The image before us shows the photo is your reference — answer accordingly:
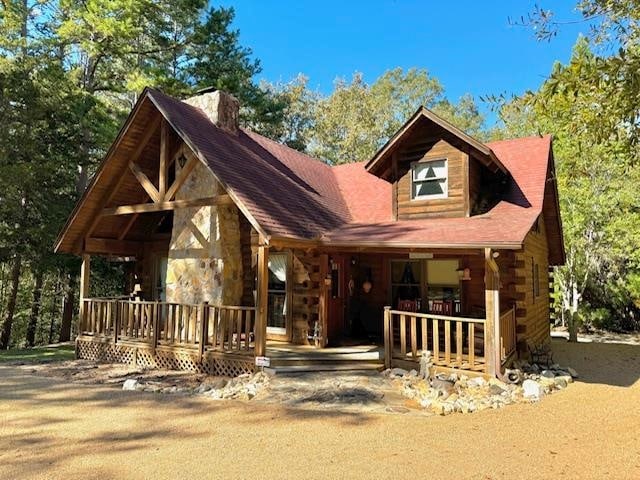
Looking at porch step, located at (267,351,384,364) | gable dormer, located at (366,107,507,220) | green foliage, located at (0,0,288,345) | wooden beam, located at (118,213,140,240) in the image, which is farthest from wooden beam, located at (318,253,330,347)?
green foliage, located at (0,0,288,345)

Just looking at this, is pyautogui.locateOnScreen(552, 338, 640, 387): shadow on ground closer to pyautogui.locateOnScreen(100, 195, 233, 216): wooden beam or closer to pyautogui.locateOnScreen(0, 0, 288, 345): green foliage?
pyautogui.locateOnScreen(100, 195, 233, 216): wooden beam

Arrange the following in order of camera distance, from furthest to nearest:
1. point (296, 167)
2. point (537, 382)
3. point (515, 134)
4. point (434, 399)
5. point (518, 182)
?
point (515, 134) → point (296, 167) → point (518, 182) → point (537, 382) → point (434, 399)

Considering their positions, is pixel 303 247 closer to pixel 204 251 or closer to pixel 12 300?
pixel 204 251

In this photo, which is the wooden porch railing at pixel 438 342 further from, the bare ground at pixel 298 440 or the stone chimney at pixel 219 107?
the stone chimney at pixel 219 107

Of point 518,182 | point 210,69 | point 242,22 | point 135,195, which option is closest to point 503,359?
point 518,182

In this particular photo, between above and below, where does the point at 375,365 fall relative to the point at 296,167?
below

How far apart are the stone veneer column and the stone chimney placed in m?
2.30

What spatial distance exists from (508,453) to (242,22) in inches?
911

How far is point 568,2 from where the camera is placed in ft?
17.6

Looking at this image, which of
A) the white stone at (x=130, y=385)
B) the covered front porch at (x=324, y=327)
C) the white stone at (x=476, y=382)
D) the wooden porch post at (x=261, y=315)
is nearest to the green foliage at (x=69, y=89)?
the covered front porch at (x=324, y=327)

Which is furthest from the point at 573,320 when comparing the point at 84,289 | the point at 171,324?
the point at 84,289

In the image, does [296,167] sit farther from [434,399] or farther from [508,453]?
[508,453]

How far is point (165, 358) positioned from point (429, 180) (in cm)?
762

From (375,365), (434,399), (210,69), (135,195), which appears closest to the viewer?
(434,399)
